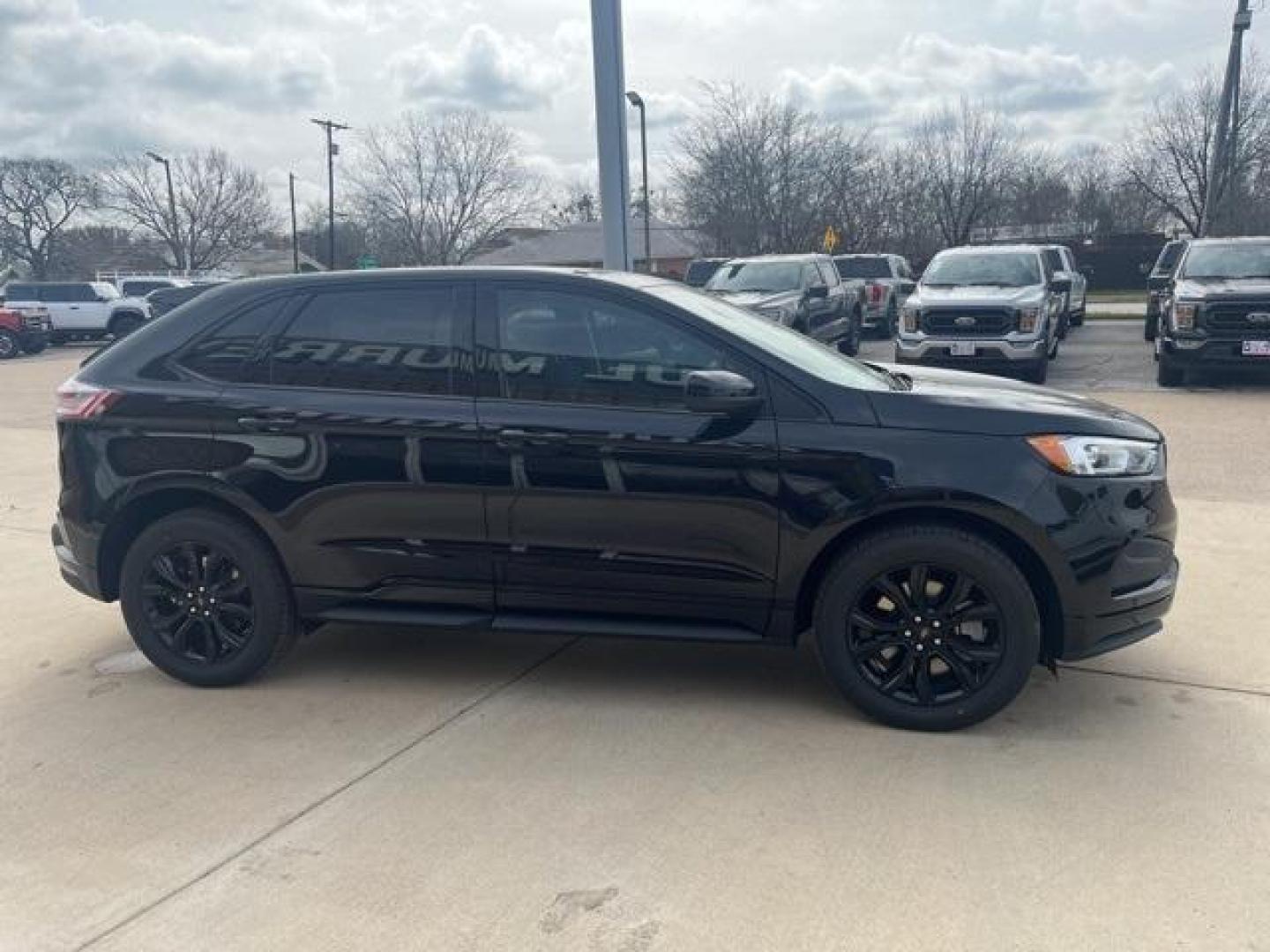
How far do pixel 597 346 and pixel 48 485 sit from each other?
22.8 feet

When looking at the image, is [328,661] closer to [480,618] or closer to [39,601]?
[480,618]

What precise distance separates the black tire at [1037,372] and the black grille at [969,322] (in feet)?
1.98

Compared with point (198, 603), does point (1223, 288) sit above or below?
above

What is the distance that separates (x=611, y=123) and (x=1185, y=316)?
7.91 m

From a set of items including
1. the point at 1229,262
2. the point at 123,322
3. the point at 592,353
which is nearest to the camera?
the point at 592,353

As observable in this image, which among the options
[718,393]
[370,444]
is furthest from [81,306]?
[718,393]

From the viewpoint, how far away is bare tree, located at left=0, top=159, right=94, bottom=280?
59062 millimetres

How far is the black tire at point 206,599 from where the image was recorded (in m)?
4.25

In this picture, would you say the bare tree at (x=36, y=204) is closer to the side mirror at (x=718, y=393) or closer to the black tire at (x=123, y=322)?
the black tire at (x=123, y=322)

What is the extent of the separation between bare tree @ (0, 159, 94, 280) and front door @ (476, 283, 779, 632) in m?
64.8

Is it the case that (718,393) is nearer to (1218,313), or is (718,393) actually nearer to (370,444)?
(370,444)

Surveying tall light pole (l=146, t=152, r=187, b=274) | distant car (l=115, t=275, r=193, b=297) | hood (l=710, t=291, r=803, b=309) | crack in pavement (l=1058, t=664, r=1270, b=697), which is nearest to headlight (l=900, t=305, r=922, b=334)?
hood (l=710, t=291, r=803, b=309)

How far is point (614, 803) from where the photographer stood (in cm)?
336

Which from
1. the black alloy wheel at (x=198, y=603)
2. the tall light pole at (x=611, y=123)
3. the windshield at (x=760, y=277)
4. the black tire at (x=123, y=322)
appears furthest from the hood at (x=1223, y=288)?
the black tire at (x=123, y=322)
